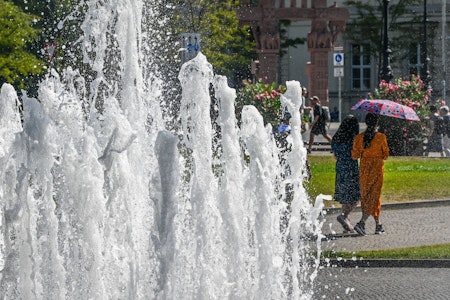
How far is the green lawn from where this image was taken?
20.9 m

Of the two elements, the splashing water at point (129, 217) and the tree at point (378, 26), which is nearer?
the splashing water at point (129, 217)

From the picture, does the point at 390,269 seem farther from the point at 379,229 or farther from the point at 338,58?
the point at 338,58

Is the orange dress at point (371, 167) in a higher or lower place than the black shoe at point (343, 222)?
higher

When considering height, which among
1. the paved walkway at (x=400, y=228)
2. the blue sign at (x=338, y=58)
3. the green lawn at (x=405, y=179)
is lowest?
the green lawn at (x=405, y=179)

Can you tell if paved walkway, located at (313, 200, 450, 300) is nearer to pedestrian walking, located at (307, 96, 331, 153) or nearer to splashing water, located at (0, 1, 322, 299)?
splashing water, located at (0, 1, 322, 299)

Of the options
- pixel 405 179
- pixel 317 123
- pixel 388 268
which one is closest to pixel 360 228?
pixel 388 268

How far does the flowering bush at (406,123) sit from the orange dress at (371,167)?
17698 mm

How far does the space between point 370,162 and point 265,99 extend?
15599 millimetres

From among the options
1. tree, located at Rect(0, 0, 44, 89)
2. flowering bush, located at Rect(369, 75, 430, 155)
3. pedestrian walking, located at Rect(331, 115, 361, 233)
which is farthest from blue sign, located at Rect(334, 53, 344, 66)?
pedestrian walking, located at Rect(331, 115, 361, 233)

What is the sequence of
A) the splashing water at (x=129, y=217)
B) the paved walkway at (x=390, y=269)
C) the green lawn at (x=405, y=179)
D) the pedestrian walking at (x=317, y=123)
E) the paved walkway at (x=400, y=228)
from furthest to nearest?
the pedestrian walking at (x=317, y=123)
the green lawn at (x=405, y=179)
the paved walkway at (x=400, y=228)
the paved walkway at (x=390, y=269)
the splashing water at (x=129, y=217)

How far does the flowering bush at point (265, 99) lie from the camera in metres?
30.6

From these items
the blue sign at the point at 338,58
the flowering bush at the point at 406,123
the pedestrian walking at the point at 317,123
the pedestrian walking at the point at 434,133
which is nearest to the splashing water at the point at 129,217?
the pedestrian walking at the point at 317,123

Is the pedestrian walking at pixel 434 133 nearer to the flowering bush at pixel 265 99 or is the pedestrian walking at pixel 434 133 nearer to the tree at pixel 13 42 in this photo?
the flowering bush at pixel 265 99

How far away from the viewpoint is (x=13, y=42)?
1884 inches
